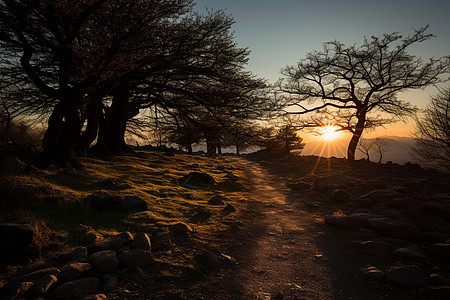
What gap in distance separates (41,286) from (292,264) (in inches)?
156

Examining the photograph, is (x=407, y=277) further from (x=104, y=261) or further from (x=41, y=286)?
(x=41, y=286)

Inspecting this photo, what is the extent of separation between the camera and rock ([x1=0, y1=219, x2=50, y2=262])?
3.30m

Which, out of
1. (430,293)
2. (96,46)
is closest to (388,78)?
(430,293)

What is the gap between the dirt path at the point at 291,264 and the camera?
11.0 feet

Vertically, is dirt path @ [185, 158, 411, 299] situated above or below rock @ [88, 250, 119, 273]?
below

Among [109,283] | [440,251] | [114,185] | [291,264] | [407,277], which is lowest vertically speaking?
[291,264]

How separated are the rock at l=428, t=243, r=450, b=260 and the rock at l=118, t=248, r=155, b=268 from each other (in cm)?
542

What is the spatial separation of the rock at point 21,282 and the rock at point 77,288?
309 mm

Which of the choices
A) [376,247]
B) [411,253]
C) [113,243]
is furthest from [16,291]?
[411,253]

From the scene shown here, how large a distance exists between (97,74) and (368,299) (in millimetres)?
8864

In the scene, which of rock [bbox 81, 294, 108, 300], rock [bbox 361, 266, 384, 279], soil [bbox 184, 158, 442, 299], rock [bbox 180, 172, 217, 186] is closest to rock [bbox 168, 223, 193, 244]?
soil [bbox 184, 158, 442, 299]

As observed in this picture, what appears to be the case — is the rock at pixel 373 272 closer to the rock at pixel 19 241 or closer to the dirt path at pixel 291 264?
the dirt path at pixel 291 264

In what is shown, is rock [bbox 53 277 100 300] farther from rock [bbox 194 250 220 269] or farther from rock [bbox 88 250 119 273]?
rock [bbox 194 250 220 269]

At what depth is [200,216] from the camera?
6.63 meters
